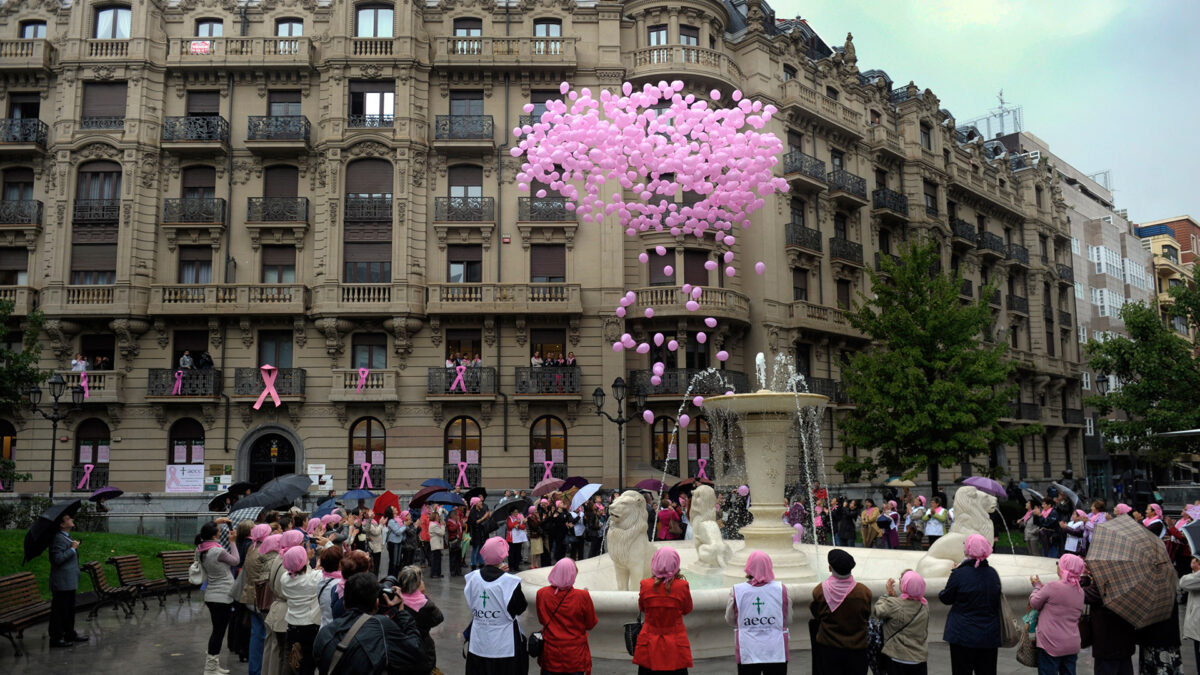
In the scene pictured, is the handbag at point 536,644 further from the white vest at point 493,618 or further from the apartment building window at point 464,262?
the apartment building window at point 464,262

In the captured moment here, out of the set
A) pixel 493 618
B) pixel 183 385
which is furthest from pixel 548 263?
pixel 493 618

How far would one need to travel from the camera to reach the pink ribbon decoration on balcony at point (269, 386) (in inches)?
1173

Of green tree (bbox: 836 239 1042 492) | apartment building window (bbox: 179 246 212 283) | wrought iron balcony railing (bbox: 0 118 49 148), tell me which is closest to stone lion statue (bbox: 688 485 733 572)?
green tree (bbox: 836 239 1042 492)

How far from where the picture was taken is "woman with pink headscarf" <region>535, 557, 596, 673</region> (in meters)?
7.14

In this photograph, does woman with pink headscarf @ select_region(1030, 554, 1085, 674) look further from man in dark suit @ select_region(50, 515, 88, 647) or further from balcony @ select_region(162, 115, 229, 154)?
balcony @ select_region(162, 115, 229, 154)

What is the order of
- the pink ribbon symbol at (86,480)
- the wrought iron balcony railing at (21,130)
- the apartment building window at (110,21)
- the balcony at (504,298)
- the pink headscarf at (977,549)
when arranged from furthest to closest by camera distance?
the apartment building window at (110,21) < the wrought iron balcony railing at (21,130) < the balcony at (504,298) < the pink ribbon symbol at (86,480) < the pink headscarf at (977,549)

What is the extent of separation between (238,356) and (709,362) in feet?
54.5

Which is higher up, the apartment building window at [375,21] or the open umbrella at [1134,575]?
the apartment building window at [375,21]

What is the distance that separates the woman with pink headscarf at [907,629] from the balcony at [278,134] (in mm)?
28528

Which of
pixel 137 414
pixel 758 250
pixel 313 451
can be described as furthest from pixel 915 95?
pixel 137 414

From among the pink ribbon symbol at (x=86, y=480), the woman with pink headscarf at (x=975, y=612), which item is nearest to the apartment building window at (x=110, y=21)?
the pink ribbon symbol at (x=86, y=480)

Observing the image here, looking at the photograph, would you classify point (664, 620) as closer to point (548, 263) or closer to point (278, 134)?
point (548, 263)

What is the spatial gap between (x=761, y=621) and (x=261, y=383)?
26.4 m

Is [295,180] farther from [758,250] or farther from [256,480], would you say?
[758,250]
